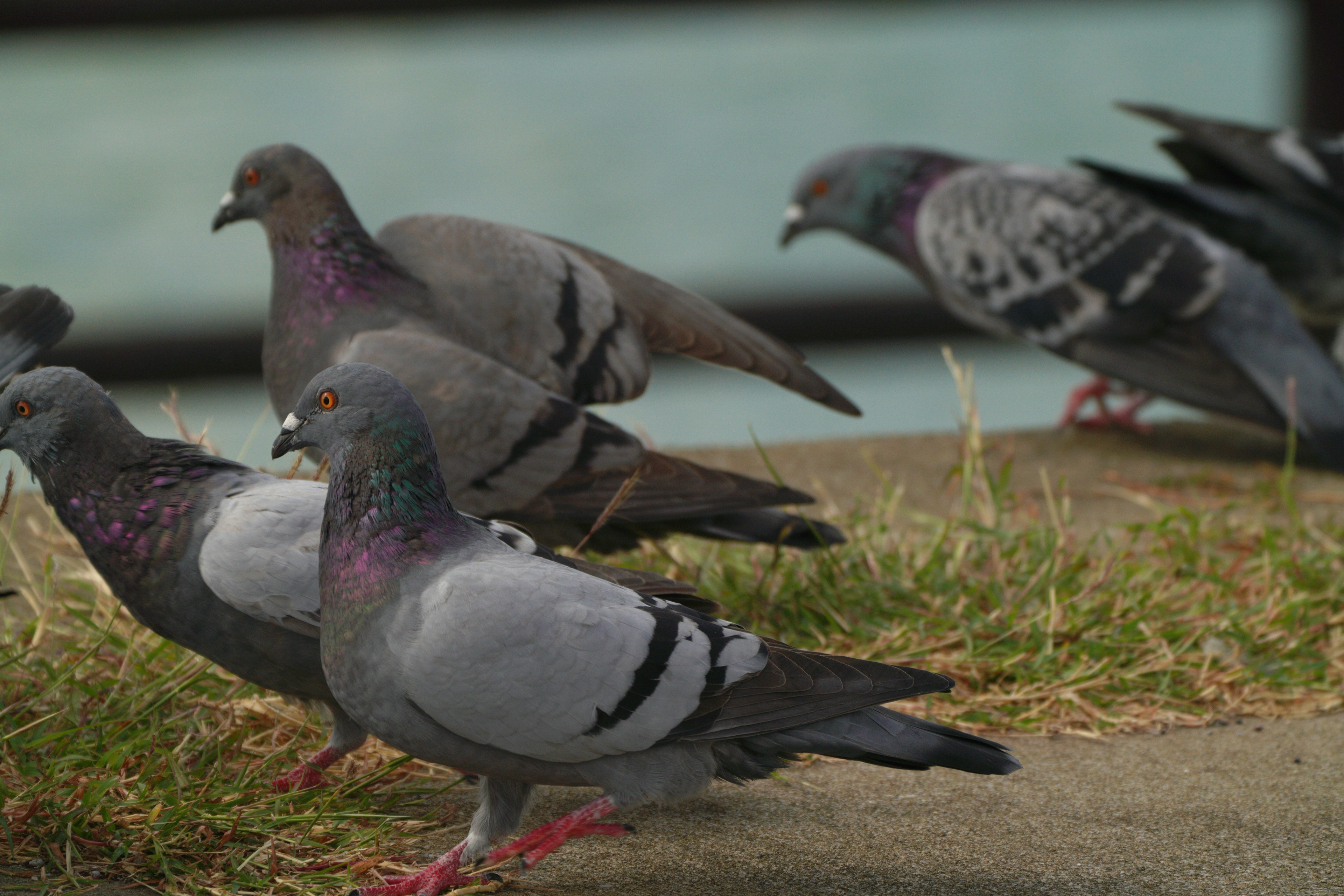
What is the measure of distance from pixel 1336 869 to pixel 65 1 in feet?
15.5

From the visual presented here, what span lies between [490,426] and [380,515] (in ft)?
2.31

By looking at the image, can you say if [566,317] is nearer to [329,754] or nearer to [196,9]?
[329,754]

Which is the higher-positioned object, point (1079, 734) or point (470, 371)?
point (470, 371)

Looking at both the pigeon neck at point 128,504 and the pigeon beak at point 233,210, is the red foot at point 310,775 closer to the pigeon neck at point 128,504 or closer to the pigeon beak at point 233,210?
the pigeon neck at point 128,504

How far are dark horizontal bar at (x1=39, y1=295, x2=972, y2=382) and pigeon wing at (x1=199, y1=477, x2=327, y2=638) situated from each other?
2.74 m

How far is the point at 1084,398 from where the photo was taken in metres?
5.04

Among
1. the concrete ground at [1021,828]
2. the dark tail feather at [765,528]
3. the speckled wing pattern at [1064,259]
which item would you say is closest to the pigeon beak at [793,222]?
the speckled wing pattern at [1064,259]

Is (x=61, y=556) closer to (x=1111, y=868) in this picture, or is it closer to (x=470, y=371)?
(x=470, y=371)

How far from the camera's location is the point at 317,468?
286 cm

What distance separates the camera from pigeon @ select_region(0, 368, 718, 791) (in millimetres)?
2223

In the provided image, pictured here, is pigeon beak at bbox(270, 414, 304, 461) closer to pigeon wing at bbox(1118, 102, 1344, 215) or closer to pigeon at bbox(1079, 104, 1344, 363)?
pigeon at bbox(1079, 104, 1344, 363)

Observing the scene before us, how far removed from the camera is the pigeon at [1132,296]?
4.46 meters

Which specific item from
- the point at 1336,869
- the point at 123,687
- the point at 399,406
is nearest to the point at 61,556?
the point at 123,687

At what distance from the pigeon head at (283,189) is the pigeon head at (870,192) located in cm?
244
